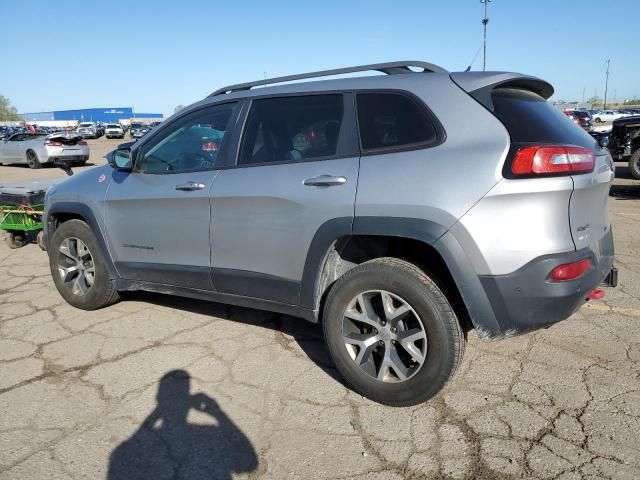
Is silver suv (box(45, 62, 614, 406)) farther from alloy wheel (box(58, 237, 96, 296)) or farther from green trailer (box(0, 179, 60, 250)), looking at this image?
green trailer (box(0, 179, 60, 250))

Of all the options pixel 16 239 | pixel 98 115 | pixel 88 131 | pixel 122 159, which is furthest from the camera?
pixel 98 115

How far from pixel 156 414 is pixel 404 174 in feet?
6.32

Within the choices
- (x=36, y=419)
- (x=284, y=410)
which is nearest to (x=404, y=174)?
(x=284, y=410)

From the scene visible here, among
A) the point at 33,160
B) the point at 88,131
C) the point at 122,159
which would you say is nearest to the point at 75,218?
the point at 122,159

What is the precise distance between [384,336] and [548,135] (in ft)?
4.50

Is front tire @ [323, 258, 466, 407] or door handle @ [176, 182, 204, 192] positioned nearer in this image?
front tire @ [323, 258, 466, 407]

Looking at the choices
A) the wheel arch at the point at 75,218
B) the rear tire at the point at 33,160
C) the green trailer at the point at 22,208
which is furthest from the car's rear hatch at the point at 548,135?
the rear tire at the point at 33,160

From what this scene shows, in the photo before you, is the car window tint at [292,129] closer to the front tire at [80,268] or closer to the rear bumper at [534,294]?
the rear bumper at [534,294]

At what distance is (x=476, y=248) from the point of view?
2.47m

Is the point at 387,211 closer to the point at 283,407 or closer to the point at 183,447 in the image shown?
the point at 283,407

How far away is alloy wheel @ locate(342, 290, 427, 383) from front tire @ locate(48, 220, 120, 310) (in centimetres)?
241

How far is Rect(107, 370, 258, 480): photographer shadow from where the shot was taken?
2.40 m

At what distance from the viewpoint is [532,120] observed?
268 cm

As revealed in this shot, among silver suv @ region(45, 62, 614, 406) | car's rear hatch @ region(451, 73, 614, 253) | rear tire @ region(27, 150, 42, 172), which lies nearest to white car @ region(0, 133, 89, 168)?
rear tire @ region(27, 150, 42, 172)
